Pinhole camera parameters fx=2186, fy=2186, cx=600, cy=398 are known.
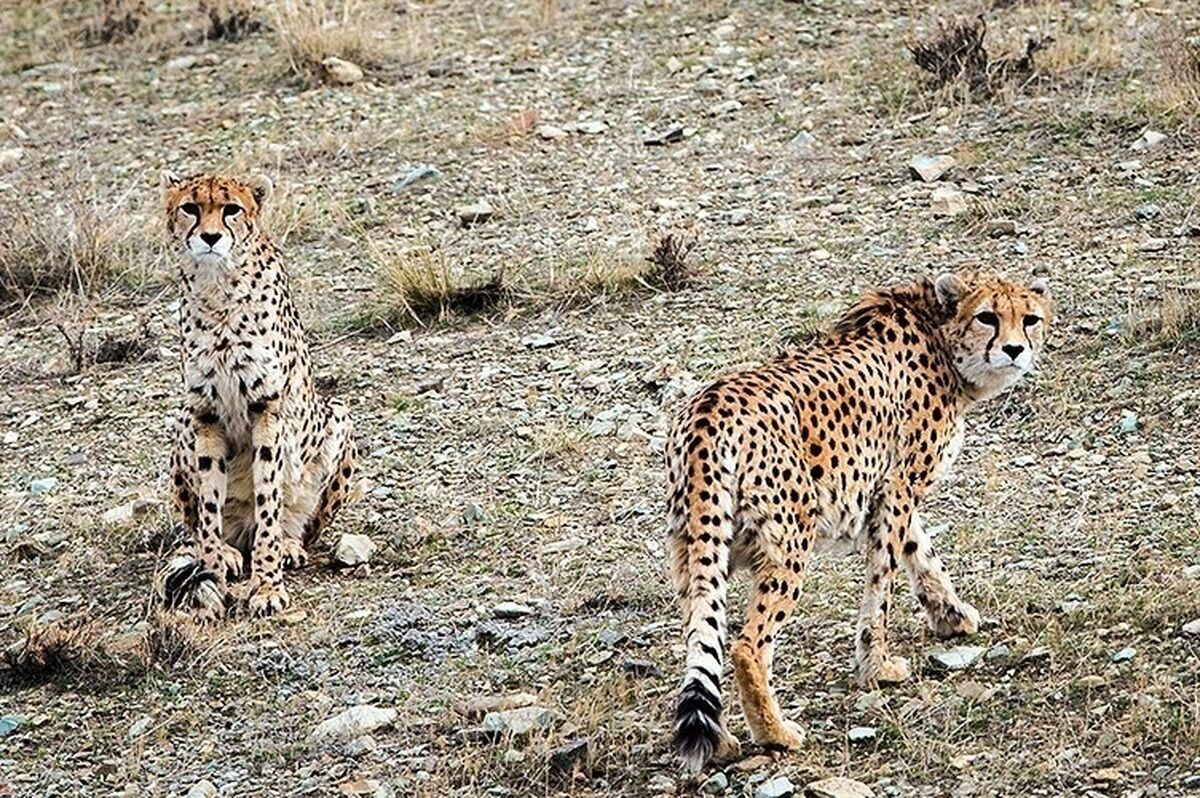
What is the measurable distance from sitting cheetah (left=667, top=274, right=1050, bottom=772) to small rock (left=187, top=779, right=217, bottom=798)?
123cm

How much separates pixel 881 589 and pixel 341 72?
249 inches

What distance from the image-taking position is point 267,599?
6324 mm

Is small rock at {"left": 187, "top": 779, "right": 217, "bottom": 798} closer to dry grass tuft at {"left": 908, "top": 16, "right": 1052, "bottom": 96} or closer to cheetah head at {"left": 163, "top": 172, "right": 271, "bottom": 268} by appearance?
cheetah head at {"left": 163, "top": 172, "right": 271, "bottom": 268}

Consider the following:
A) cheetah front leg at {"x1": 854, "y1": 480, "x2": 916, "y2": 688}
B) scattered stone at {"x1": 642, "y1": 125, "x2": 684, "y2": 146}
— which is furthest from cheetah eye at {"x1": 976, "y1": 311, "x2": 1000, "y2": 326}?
scattered stone at {"x1": 642, "y1": 125, "x2": 684, "y2": 146}

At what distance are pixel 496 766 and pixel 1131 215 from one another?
13.9ft

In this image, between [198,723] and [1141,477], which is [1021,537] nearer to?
[1141,477]

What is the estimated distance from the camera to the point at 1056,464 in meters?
6.59

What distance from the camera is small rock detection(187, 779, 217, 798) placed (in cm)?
520

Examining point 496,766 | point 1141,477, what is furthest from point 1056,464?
point 496,766

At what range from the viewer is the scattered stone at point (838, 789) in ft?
15.7

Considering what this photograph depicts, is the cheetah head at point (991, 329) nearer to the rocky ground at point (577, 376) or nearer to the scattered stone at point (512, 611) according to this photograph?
the rocky ground at point (577, 376)

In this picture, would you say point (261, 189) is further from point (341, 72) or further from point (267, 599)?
point (341, 72)

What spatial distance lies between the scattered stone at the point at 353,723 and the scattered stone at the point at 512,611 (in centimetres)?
59

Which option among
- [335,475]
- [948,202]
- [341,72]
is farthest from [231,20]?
[335,475]
